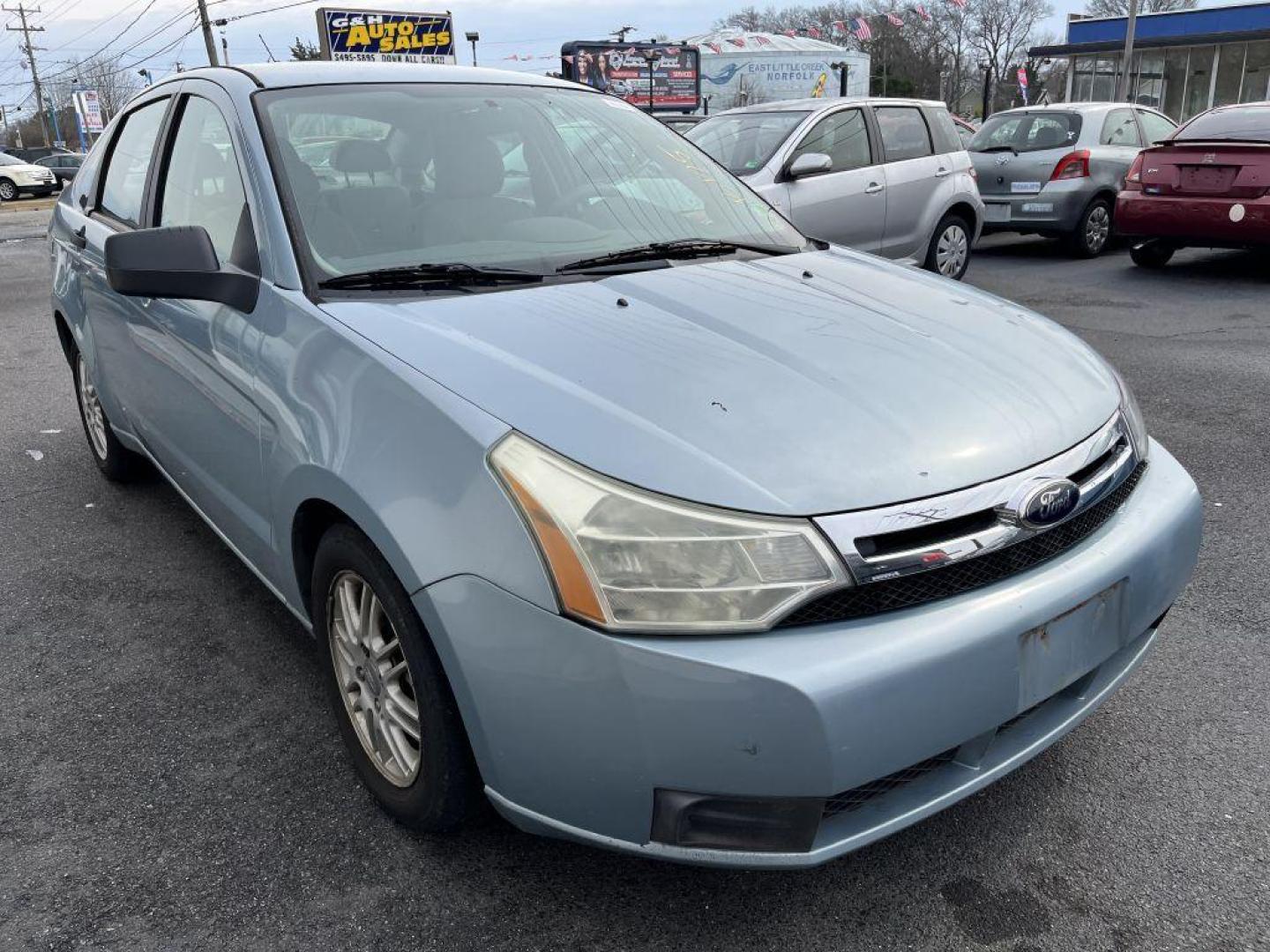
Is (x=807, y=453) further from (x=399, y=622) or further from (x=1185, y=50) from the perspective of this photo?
(x=1185, y=50)

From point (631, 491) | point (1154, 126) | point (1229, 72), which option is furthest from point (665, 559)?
point (1229, 72)

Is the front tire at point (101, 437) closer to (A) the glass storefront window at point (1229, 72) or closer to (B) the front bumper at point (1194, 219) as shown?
(B) the front bumper at point (1194, 219)

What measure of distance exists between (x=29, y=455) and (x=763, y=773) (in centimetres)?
467

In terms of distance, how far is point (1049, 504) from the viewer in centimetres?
188

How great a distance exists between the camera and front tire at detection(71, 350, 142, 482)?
4.31m

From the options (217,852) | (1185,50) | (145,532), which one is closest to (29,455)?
(145,532)

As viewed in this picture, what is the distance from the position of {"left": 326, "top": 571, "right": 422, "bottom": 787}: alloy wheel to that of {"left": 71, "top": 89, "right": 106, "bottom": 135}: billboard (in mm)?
69055

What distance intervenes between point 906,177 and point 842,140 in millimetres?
637

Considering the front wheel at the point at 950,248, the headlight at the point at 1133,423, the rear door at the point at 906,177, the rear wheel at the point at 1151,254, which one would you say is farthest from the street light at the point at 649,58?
the headlight at the point at 1133,423

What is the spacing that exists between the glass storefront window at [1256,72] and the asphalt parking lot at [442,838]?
127ft

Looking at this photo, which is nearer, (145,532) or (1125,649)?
(1125,649)

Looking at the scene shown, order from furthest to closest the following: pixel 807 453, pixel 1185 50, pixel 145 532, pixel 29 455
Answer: pixel 1185 50 → pixel 29 455 → pixel 145 532 → pixel 807 453

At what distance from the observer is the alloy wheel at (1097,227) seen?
35.2 ft

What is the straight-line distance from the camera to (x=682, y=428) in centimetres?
184
